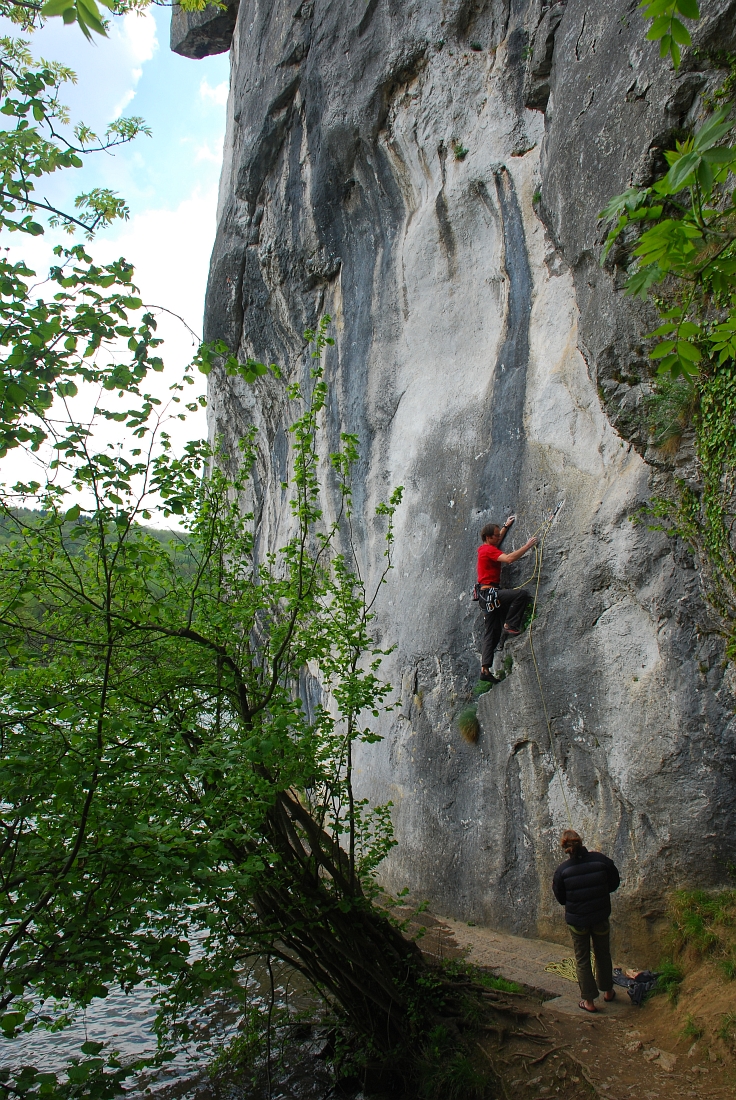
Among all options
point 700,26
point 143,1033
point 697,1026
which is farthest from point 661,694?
point 143,1033

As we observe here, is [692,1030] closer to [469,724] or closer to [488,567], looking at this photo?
[469,724]

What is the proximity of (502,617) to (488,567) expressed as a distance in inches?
22.5

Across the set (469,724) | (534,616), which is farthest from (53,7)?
(469,724)

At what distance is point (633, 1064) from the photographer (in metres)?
4.70

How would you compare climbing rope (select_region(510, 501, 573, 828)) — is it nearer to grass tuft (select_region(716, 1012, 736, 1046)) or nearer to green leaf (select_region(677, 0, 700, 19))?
grass tuft (select_region(716, 1012, 736, 1046))

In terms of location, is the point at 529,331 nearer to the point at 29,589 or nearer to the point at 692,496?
the point at 692,496

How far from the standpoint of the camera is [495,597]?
7.61 metres

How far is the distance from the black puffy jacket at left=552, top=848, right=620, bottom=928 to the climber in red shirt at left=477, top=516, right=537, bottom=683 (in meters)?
2.43

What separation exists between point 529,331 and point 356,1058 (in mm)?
7466

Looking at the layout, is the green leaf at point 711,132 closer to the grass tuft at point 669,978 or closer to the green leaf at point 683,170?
the green leaf at point 683,170

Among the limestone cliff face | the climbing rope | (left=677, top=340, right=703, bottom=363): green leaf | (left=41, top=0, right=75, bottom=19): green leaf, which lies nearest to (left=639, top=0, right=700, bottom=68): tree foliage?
(left=677, top=340, right=703, bottom=363): green leaf

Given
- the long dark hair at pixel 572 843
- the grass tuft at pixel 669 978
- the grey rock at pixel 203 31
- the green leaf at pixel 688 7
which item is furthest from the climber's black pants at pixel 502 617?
the grey rock at pixel 203 31

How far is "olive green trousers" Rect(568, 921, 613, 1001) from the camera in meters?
5.48

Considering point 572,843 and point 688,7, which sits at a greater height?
point 688,7
